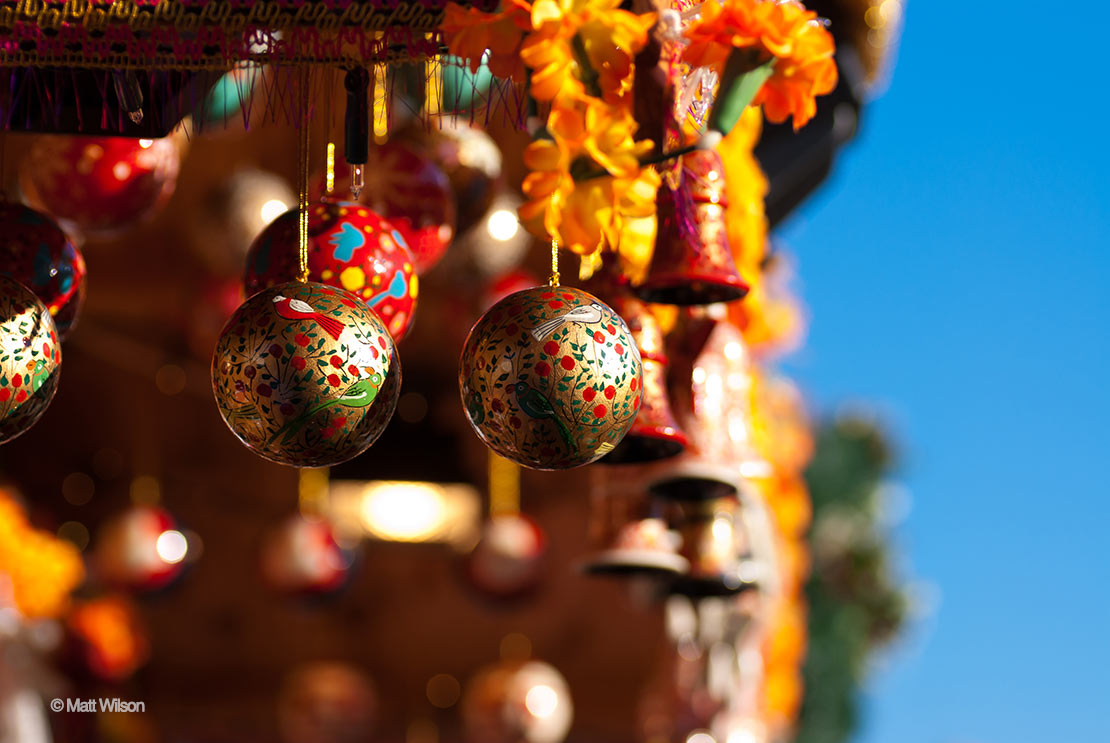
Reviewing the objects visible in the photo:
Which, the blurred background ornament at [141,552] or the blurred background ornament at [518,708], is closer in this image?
the blurred background ornament at [141,552]

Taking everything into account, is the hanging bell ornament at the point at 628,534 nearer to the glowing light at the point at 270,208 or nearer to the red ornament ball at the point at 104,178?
the red ornament ball at the point at 104,178

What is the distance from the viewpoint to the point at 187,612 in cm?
827

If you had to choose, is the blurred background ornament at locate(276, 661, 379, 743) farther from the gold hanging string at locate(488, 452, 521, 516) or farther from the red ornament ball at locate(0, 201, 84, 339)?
the red ornament ball at locate(0, 201, 84, 339)

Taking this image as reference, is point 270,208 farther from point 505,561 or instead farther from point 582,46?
point 582,46

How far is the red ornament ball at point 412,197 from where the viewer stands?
2.89m

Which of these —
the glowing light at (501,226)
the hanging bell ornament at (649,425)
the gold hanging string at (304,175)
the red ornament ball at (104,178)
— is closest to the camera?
the gold hanging string at (304,175)

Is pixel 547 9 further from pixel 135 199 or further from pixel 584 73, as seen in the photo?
pixel 135 199

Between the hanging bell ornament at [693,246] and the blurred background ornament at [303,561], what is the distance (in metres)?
3.86

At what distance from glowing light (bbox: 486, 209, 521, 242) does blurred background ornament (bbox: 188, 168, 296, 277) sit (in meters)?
0.62

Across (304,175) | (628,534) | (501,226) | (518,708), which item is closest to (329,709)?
(518,708)

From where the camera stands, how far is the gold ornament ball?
6.72 feet

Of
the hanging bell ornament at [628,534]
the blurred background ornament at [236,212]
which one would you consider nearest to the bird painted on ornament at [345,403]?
the hanging bell ornament at [628,534]

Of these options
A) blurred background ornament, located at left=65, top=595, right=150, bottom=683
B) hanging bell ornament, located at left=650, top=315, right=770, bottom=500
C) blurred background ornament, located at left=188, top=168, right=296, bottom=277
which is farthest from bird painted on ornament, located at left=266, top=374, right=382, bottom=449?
blurred background ornament, located at left=65, top=595, right=150, bottom=683

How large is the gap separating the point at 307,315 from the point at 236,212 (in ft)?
9.56
